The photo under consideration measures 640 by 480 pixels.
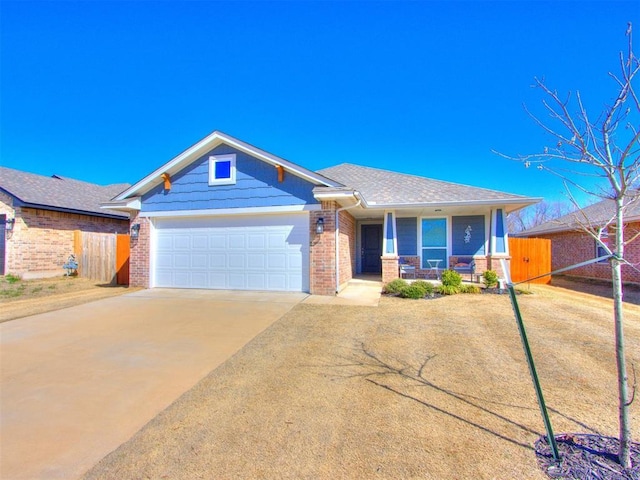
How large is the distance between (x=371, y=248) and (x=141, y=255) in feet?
30.4

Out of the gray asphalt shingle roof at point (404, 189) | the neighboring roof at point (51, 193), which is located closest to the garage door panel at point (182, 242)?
the gray asphalt shingle roof at point (404, 189)

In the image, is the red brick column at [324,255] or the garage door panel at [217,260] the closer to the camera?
the red brick column at [324,255]

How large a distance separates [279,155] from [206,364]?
6411 mm

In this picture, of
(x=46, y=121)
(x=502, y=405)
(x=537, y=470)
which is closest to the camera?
(x=537, y=470)

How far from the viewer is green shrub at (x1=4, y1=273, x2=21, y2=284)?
11652 mm

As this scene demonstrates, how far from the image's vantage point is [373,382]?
348 cm

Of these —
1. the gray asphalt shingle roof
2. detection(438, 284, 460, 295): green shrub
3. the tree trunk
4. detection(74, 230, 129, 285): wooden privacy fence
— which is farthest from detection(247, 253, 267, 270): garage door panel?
the tree trunk

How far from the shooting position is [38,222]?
42.8 feet

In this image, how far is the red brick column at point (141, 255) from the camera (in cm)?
1016

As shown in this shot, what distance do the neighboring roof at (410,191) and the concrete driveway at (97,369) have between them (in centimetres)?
467

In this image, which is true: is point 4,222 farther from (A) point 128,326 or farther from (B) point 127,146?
(A) point 128,326

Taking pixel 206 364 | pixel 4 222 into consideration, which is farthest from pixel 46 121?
pixel 206 364

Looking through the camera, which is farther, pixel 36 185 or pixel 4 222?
pixel 36 185

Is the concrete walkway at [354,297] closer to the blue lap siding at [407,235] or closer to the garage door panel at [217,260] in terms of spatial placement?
the blue lap siding at [407,235]
